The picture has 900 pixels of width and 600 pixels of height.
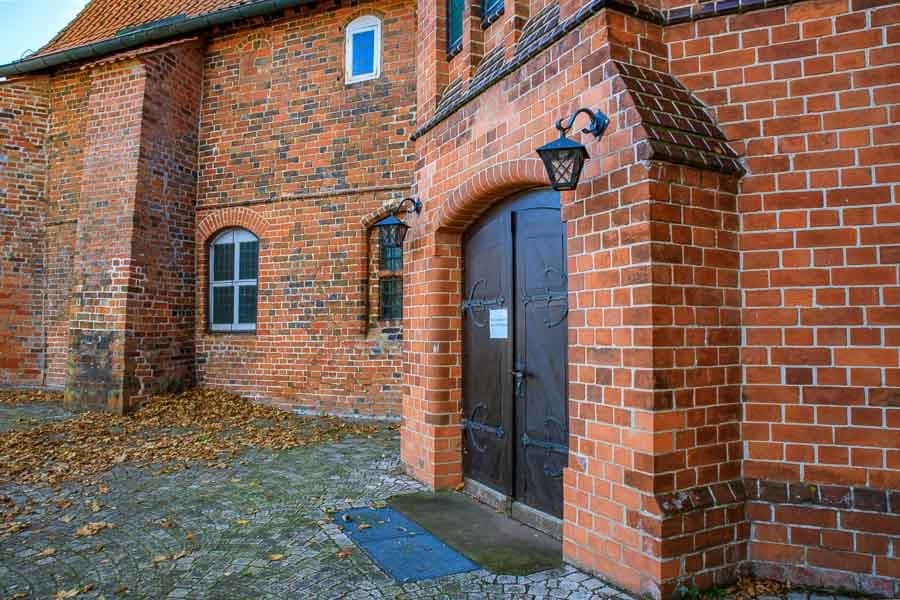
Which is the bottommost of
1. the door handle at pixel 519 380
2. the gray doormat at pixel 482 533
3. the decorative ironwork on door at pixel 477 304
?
the gray doormat at pixel 482 533

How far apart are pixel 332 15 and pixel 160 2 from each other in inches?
186

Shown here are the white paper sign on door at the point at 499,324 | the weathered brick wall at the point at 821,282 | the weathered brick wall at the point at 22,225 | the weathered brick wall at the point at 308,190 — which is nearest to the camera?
the weathered brick wall at the point at 821,282

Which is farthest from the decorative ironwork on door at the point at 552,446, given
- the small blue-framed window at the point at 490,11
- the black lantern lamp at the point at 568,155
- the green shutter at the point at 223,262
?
the green shutter at the point at 223,262

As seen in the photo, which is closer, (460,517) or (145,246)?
(460,517)

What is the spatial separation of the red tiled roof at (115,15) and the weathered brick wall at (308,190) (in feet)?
2.95

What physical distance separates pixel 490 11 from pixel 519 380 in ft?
11.1

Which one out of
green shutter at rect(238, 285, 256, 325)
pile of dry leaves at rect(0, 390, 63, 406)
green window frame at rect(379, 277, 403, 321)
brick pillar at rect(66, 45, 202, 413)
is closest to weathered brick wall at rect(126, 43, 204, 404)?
brick pillar at rect(66, 45, 202, 413)

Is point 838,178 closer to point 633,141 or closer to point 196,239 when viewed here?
point 633,141

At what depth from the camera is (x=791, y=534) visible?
11.3 feet

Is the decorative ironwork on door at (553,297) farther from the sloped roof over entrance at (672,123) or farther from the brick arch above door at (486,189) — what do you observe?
the sloped roof over entrance at (672,123)

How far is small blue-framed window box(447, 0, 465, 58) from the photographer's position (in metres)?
6.08

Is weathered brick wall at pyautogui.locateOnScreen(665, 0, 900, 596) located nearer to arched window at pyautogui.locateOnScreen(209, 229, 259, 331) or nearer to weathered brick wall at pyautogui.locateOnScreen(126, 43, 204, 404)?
arched window at pyautogui.locateOnScreen(209, 229, 259, 331)

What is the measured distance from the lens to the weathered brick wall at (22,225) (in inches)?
480

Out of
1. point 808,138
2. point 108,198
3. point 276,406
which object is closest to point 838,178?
point 808,138
